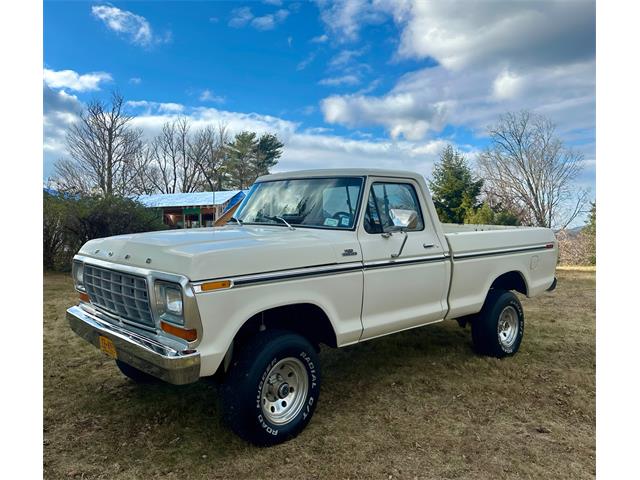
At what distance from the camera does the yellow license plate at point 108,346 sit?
334 centimetres

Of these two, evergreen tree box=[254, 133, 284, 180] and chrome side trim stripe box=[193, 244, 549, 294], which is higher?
evergreen tree box=[254, 133, 284, 180]

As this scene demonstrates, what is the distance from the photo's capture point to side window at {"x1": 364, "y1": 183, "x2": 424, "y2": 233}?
414cm

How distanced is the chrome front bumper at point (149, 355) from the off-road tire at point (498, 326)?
3.58m

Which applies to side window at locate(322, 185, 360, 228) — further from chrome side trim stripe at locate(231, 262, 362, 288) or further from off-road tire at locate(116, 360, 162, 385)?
off-road tire at locate(116, 360, 162, 385)

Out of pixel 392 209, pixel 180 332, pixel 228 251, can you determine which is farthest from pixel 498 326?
pixel 180 332

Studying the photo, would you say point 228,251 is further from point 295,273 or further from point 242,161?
point 242,161

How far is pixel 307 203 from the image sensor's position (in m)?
4.36

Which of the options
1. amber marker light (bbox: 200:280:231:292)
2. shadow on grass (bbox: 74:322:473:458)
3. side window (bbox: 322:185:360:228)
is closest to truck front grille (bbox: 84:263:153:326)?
amber marker light (bbox: 200:280:231:292)

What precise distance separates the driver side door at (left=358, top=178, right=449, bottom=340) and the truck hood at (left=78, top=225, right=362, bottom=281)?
0.29 m

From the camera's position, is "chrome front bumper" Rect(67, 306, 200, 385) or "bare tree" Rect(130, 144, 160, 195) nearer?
"chrome front bumper" Rect(67, 306, 200, 385)

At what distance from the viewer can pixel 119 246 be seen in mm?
3547

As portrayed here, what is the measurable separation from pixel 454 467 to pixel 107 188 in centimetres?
3676

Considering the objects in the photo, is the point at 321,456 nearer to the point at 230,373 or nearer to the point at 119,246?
the point at 230,373

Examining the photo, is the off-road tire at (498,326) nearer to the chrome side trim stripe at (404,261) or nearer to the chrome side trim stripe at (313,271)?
the chrome side trim stripe at (404,261)
